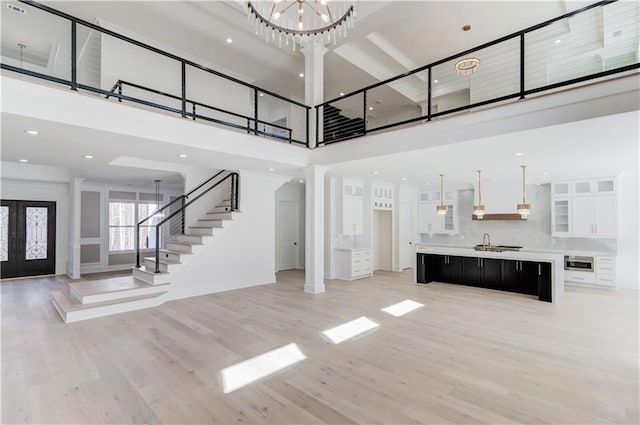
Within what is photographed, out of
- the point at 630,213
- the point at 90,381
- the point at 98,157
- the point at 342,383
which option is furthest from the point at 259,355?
the point at 630,213

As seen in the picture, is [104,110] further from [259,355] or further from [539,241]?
[539,241]

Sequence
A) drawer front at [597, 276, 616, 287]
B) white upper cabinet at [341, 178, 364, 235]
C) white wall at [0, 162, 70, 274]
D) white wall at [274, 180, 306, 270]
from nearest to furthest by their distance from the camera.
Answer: drawer front at [597, 276, 616, 287] → white wall at [0, 162, 70, 274] → white upper cabinet at [341, 178, 364, 235] → white wall at [274, 180, 306, 270]

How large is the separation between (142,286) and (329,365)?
418 centimetres

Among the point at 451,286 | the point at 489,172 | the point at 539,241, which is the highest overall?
the point at 489,172

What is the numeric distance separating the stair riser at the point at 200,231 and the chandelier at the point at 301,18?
3.97 meters

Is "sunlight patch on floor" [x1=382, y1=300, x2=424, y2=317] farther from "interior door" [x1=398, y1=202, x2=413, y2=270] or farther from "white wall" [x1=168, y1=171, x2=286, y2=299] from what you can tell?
"interior door" [x1=398, y1=202, x2=413, y2=270]

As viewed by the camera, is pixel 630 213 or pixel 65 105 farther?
pixel 630 213

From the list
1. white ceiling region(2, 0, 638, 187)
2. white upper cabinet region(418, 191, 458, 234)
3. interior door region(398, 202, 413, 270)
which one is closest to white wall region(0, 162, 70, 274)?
white ceiling region(2, 0, 638, 187)

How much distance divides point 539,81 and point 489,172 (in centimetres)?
258

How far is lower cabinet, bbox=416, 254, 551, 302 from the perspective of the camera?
6113 millimetres

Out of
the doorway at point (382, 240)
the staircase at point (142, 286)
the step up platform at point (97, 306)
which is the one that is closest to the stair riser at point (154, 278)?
the staircase at point (142, 286)

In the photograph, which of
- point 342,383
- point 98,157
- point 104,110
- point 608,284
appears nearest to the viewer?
point 342,383

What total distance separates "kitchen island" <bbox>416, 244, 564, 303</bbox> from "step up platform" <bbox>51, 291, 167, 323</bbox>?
591cm

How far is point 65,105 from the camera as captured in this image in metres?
3.68
